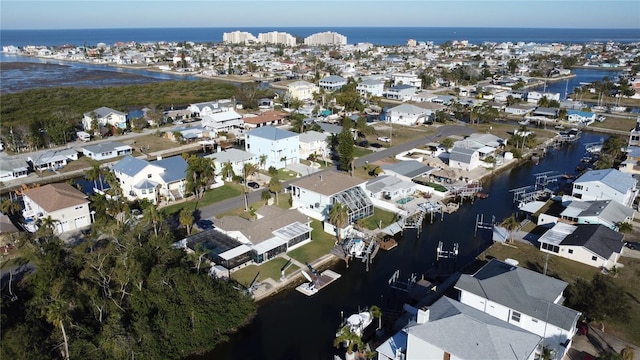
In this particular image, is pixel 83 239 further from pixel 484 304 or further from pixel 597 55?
pixel 597 55

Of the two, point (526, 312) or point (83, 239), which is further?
point (83, 239)

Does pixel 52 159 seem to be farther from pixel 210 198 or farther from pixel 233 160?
pixel 210 198

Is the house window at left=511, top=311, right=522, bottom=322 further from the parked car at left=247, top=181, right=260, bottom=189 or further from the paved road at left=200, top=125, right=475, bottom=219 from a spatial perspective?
the parked car at left=247, top=181, right=260, bottom=189

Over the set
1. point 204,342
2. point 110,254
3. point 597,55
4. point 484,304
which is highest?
point 597,55

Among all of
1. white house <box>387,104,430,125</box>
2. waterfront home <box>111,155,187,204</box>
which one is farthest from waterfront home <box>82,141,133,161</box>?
white house <box>387,104,430,125</box>

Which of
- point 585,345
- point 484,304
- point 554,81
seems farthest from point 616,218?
point 554,81

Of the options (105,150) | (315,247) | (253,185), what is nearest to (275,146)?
(253,185)
